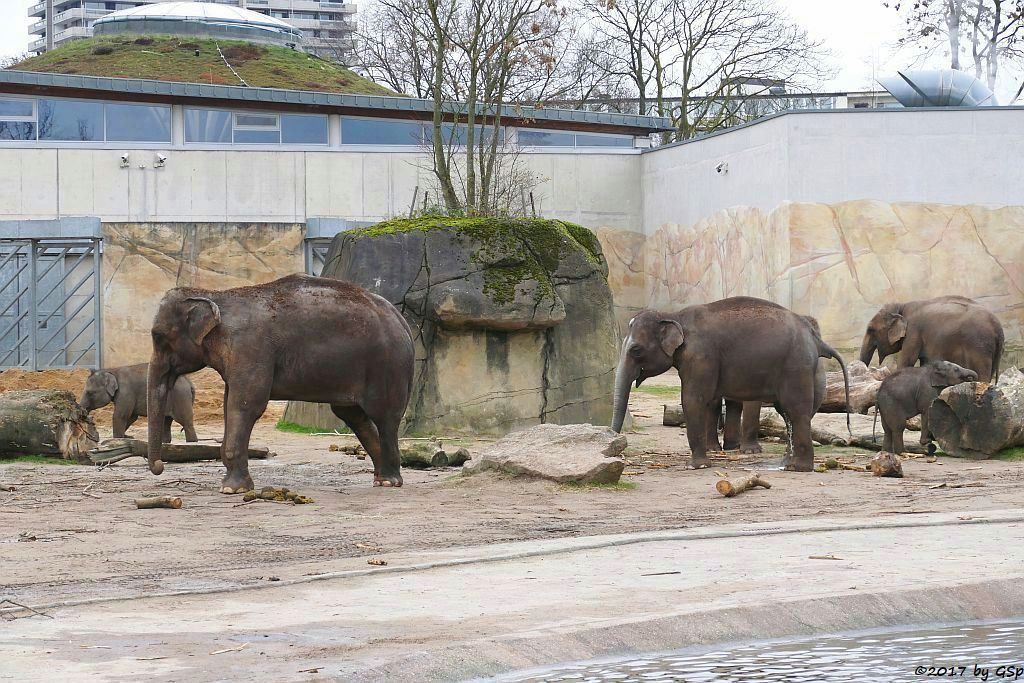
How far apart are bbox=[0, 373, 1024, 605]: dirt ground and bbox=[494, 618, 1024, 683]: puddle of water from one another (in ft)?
6.82

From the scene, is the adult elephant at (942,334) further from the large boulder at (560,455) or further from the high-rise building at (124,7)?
the high-rise building at (124,7)

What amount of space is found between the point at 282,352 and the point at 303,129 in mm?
21745

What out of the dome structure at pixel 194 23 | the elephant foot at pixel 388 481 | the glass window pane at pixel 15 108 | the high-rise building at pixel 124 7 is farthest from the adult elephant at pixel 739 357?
the high-rise building at pixel 124 7

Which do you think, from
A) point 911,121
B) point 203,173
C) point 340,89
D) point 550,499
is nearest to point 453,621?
point 550,499

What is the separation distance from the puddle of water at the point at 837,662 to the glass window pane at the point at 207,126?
26.6 m

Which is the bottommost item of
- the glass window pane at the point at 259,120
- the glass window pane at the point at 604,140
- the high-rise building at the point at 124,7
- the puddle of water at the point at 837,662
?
the puddle of water at the point at 837,662

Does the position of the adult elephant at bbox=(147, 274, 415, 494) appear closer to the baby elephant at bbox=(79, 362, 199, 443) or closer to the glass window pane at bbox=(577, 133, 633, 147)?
the baby elephant at bbox=(79, 362, 199, 443)

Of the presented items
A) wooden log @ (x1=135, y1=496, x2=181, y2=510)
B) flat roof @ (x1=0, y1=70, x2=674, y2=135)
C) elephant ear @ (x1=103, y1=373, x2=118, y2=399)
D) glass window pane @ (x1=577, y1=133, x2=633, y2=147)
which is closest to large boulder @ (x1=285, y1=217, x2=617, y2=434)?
elephant ear @ (x1=103, y1=373, x2=118, y2=399)

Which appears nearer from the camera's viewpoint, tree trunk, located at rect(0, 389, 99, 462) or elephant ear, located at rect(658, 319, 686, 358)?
tree trunk, located at rect(0, 389, 99, 462)

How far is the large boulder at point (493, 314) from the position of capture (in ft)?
51.2

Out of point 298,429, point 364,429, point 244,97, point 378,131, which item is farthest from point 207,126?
point 364,429

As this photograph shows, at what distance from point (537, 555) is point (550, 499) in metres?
2.68

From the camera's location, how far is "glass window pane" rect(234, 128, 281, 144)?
3161 cm

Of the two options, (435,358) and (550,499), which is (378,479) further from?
(435,358)
